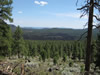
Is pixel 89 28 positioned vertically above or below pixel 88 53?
above

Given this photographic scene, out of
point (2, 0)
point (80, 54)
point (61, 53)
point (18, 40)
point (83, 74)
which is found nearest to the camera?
point (83, 74)

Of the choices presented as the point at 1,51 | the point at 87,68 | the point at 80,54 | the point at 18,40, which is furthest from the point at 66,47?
the point at 87,68

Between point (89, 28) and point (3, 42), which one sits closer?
point (89, 28)

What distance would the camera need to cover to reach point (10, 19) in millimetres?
15727

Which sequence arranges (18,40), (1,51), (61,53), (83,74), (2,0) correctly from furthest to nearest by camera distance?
(61,53), (18,40), (1,51), (2,0), (83,74)

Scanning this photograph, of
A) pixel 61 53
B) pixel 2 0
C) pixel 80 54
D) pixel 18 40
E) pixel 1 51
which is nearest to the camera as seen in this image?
pixel 2 0

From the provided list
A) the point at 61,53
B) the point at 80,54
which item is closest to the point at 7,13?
the point at 80,54

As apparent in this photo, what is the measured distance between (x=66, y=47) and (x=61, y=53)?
21.9 ft

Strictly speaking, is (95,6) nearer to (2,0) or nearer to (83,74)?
(83,74)

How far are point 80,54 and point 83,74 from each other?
62095 mm

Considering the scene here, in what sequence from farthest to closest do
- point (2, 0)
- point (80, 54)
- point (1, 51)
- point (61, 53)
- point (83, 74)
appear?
point (61, 53)
point (80, 54)
point (1, 51)
point (2, 0)
point (83, 74)

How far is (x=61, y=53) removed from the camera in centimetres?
7856

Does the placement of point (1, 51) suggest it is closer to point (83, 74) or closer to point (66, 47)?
point (83, 74)

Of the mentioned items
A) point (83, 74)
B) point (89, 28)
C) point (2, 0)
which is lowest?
point (83, 74)
